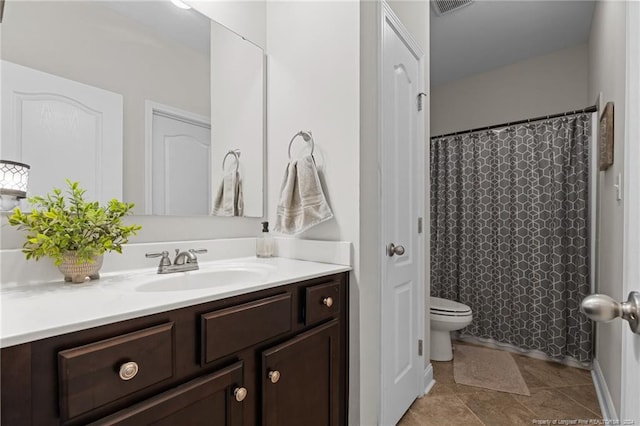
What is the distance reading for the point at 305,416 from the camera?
118 cm

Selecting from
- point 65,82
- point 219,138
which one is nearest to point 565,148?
point 219,138

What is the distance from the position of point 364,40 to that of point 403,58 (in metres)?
0.45

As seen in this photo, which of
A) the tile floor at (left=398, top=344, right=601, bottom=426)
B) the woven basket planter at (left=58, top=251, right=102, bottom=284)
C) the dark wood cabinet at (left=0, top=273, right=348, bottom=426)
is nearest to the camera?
the dark wood cabinet at (left=0, top=273, right=348, bottom=426)

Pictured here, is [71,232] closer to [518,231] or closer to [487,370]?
[487,370]

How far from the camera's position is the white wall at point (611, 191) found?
146 cm

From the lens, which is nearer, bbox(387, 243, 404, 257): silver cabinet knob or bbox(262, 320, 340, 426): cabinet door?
bbox(262, 320, 340, 426): cabinet door

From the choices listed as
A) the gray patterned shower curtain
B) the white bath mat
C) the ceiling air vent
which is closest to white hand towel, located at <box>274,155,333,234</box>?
the white bath mat

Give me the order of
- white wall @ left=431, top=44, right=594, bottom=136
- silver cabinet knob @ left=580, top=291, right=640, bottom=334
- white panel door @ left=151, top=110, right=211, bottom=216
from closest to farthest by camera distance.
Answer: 1. silver cabinet knob @ left=580, top=291, right=640, bottom=334
2. white panel door @ left=151, top=110, right=211, bottom=216
3. white wall @ left=431, top=44, right=594, bottom=136

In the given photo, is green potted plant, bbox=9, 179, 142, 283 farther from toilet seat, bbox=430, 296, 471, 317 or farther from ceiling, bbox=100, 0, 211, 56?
toilet seat, bbox=430, 296, 471, 317

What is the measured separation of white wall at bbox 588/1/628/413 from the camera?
1.46 m

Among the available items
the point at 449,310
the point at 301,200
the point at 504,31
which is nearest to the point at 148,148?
the point at 301,200

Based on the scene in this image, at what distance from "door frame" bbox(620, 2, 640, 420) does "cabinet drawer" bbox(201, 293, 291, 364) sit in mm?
825

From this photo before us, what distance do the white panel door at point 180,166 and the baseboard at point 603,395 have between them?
2.12 m

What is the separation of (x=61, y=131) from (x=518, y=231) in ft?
9.65
